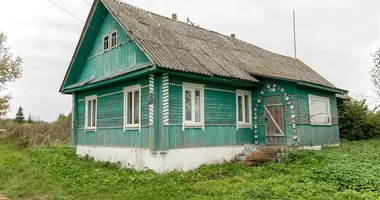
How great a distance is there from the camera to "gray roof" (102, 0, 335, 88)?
10383 millimetres

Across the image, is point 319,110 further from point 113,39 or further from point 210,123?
point 113,39

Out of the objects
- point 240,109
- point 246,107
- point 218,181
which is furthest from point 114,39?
point 218,181

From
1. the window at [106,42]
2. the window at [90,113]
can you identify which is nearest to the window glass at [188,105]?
the window at [106,42]

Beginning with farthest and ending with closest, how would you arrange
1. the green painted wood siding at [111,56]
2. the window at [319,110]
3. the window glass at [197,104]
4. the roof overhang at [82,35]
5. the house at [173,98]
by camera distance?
the window at [319,110]
the roof overhang at [82,35]
the green painted wood siding at [111,56]
the window glass at [197,104]
the house at [173,98]

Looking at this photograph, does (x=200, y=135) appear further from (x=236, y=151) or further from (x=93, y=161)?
(x=93, y=161)

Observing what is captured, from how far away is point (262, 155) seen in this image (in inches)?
458

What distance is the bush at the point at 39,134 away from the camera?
21.4 m

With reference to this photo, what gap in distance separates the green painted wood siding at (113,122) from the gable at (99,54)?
67 cm

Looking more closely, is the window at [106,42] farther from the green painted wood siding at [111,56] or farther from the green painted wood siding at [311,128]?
the green painted wood siding at [311,128]

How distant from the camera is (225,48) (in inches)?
611

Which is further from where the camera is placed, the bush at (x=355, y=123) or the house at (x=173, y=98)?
the bush at (x=355, y=123)

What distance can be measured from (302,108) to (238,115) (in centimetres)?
277

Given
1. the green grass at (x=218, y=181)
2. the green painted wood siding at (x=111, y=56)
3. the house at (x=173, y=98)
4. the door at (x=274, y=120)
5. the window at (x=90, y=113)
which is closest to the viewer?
the green grass at (x=218, y=181)

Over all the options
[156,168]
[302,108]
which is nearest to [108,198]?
[156,168]
